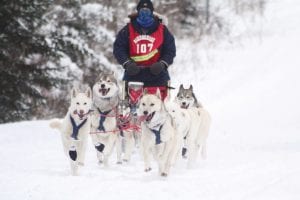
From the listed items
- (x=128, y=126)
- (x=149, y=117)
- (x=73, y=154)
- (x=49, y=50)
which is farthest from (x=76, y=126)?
(x=49, y=50)

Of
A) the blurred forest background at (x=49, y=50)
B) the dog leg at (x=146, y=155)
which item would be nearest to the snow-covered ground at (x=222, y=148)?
the dog leg at (x=146, y=155)

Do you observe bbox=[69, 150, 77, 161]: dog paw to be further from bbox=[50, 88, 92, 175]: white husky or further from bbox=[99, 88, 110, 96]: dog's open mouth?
bbox=[99, 88, 110, 96]: dog's open mouth

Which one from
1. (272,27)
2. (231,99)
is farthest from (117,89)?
(272,27)

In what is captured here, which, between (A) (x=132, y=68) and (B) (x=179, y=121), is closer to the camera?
(B) (x=179, y=121)

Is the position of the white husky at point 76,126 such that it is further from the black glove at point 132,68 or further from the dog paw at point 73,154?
the black glove at point 132,68

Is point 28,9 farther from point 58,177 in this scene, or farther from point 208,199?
point 208,199

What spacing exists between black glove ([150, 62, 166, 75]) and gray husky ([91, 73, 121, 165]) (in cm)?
54

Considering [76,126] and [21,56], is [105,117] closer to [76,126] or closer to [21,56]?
[76,126]

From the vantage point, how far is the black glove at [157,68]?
804cm

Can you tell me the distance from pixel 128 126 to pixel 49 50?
837cm

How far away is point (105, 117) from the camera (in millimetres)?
8062

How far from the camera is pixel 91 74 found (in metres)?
19.8

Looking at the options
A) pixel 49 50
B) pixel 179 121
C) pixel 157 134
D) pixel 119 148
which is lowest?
pixel 119 148

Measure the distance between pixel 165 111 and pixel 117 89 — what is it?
1.31 meters
